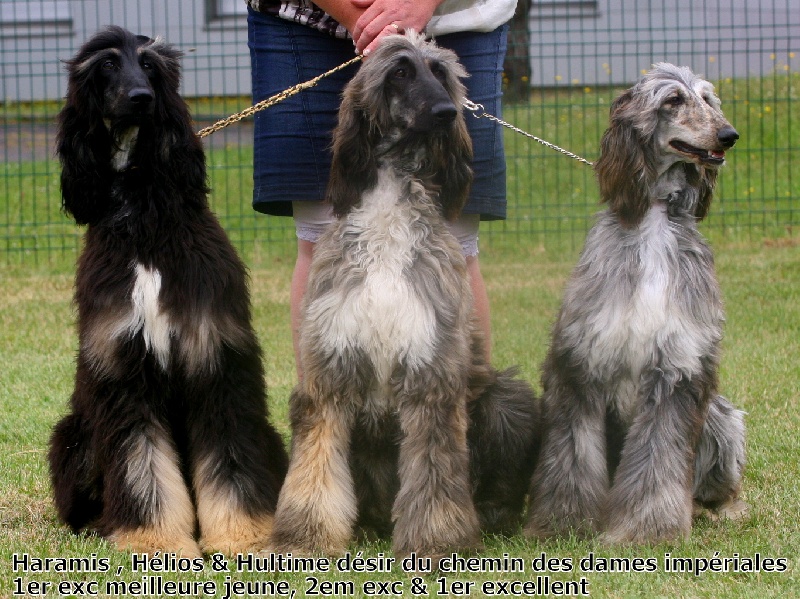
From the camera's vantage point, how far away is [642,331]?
12.4 ft

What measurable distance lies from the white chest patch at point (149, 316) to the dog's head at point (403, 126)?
24.9 inches

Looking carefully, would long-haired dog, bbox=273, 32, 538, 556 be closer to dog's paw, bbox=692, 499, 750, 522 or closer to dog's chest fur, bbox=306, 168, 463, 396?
dog's chest fur, bbox=306, 168, 463, 396

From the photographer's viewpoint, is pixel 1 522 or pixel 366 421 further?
pixel 1 522

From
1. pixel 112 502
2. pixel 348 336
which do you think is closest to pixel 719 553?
pixel 348 336

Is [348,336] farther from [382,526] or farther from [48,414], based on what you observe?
[48,414]

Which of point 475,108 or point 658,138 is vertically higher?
point 475,108

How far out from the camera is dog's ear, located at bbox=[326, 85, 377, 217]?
3.64 meters

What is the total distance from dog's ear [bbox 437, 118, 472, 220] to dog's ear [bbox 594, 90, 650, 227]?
18.9 inches

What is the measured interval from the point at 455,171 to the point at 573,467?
1067 mm

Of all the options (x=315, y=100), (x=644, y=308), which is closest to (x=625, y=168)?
(x=644, y=308)

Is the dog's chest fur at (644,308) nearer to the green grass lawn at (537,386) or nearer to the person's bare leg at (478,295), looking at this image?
the person's bare leg at (478,295)

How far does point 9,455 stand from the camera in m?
5.01

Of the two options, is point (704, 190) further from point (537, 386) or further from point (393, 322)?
point (537, 386)

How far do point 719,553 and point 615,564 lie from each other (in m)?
0.37
